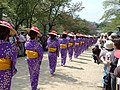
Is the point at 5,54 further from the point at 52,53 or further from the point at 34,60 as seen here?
the point at 52,53

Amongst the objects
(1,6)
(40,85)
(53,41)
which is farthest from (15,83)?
(1,6)

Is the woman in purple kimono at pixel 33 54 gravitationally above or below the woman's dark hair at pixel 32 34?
below

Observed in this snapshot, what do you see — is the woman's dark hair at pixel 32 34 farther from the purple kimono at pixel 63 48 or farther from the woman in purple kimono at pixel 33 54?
the purple kimono at pixel 63 48

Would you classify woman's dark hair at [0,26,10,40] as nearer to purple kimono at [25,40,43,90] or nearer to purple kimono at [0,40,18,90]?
purple kimono at [0,40,18,90]

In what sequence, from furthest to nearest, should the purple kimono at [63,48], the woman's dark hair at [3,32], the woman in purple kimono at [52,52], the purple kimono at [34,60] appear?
the purple kimono at [63,48], the woman in purple kimono at [52,52], the purple kimono at [34,60], the woman's dark hair at [3,32]

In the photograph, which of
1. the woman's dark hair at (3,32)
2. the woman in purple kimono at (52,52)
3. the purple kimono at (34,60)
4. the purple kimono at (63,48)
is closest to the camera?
the woman's dark hair at (3,32)

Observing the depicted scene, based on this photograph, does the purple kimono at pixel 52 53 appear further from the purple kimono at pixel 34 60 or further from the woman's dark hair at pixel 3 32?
the woman's dark hair at pixel 3 32

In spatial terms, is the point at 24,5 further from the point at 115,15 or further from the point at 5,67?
the point at 5,67

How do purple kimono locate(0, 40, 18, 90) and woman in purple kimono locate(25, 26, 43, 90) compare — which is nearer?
purple kimono locate(0, 40, 18, 90)

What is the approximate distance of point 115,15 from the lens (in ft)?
110

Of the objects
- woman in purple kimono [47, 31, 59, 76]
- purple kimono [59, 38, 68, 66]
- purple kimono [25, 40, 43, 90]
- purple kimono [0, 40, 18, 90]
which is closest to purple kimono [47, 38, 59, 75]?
woman in purple kimono [47, 31, 59, 76]

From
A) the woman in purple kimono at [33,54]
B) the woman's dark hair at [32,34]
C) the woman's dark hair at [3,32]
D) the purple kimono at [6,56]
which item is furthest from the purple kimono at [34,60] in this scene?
the woman's dark hair at [3,32]

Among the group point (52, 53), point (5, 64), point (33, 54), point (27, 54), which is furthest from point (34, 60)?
point (52, 53)

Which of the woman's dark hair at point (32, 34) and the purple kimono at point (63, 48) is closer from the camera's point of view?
the woman's dark hair at point (32, 34)
